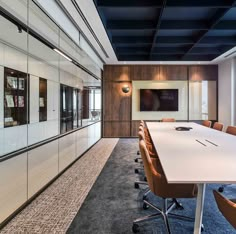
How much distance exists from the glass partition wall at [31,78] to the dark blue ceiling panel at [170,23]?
1026mm

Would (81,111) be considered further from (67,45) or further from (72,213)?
(72,213)

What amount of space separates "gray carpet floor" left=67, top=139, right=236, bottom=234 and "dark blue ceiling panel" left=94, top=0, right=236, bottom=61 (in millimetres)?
2863

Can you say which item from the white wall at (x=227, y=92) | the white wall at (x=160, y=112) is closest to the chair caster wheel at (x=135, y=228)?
the white wall at (x=227, y=92)

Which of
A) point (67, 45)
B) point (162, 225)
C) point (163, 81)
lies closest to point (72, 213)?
point (162, 225)

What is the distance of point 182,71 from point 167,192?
7190mm

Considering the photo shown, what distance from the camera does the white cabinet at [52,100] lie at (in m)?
3.57

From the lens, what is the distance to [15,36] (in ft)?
8.25

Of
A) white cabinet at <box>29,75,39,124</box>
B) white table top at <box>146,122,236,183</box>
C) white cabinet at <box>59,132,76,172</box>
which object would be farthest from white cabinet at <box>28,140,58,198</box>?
white table top at <box>146,122,236,183</box>

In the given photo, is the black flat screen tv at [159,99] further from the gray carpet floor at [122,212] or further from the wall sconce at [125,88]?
the gray carpet floor at [122,212]

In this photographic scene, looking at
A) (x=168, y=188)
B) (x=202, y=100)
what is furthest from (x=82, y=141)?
(x=202, y=100)

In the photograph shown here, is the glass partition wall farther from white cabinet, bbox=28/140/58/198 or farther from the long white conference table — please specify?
the long white conference table

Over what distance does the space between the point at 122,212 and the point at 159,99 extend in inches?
256

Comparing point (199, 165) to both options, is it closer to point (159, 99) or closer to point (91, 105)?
point (91, 105)

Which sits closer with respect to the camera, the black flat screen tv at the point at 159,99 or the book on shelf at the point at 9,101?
the book on shelf at the point at 9,101
